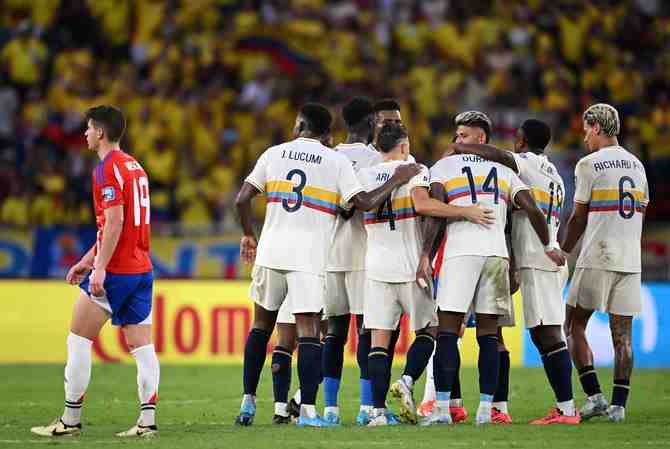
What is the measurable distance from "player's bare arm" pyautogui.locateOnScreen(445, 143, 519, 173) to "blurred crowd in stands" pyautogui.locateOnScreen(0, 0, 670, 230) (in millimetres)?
11134

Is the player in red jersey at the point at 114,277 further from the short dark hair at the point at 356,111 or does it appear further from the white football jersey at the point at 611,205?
the white football jersey at the point at 611,205

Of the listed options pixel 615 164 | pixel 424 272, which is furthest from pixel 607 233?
pixel 424 272

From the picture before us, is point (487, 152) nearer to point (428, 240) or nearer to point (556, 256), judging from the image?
point (428, 240)

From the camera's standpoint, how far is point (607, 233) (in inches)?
454

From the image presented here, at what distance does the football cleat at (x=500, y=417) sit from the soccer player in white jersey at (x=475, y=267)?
402 millimetres

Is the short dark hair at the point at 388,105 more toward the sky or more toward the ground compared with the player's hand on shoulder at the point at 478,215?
more toward the sky

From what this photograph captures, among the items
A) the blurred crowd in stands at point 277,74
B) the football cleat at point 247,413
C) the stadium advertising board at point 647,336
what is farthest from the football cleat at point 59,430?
the blurred crowd in stands at point 277,74

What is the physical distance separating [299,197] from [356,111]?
126cm

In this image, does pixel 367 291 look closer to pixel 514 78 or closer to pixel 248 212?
pixel 248 212

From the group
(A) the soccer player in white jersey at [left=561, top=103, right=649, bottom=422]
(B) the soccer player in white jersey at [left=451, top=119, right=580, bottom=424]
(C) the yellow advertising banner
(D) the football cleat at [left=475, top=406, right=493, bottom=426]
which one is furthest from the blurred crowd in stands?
(D) the football cleat at [left=475, top=406, right=493, bottom=426]

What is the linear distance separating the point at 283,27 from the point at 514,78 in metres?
4.49

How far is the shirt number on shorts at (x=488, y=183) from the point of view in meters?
10.5

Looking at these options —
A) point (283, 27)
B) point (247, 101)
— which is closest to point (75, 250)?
point (247, 101)

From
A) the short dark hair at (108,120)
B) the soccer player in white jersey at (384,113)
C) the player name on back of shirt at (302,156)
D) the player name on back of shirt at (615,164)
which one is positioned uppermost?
the soccer player in white jersey at (384,113)
